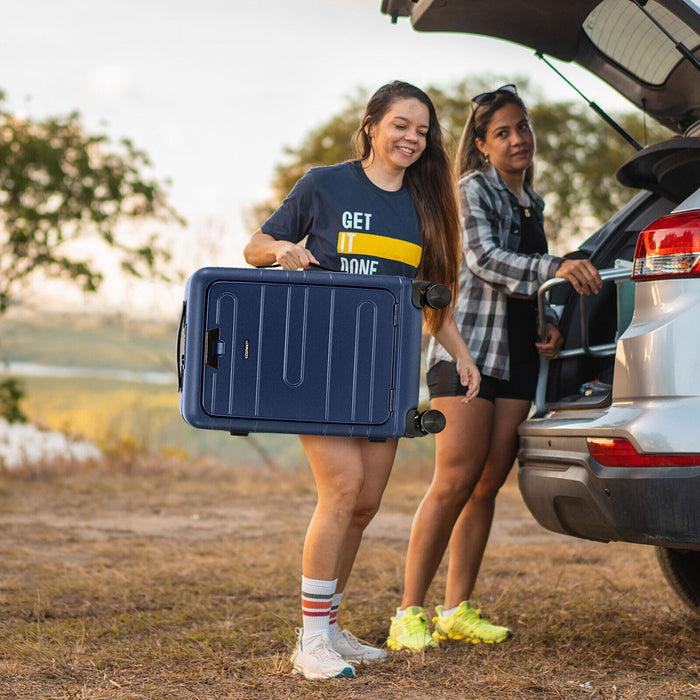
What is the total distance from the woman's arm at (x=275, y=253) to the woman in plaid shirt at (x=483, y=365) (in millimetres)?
827

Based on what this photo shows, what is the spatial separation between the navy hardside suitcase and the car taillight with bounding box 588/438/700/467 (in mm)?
484

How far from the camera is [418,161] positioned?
311 centimetres

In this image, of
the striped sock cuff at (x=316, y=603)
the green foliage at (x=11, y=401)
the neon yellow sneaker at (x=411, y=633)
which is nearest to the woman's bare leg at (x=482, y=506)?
the neon yellow sneaker at (x=411, y=633)

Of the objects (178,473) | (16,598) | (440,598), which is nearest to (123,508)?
(178,473)

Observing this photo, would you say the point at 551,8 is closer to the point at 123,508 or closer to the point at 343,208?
the point at 343,208

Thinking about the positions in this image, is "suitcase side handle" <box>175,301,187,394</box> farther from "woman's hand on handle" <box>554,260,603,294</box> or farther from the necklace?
the necklace

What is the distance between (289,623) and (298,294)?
5.31 ft

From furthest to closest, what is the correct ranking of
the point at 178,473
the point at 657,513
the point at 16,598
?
1. the point at 178,473
2. the point at 16,598
3. the point at 657,513

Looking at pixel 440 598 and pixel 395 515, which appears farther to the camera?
pixel 395 515

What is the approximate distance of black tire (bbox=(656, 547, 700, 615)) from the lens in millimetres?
3611

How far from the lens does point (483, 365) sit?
334 centimetres

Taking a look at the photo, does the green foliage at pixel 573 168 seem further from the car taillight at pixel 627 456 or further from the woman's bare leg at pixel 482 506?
the car taillight at pixel 627 456

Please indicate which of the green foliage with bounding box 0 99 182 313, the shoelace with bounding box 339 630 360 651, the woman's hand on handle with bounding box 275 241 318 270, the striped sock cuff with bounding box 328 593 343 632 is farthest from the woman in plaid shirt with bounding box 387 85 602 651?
the green foliage with bounding box 0 99 182 313

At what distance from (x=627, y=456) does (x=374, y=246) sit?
1013mm
